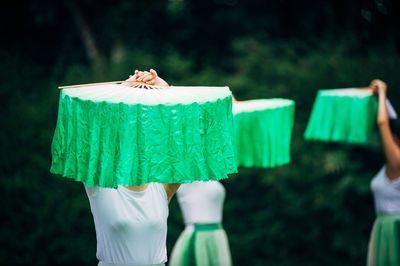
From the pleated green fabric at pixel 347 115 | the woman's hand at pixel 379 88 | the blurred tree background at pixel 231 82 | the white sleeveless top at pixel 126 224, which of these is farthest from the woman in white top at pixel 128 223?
the blurred tree background at pixel 231 82

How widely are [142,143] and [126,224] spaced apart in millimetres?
554

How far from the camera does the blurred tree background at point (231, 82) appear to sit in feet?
19.2

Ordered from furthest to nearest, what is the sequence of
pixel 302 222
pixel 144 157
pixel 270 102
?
pixel 302 222, pixel 270 102, pixel 144 157

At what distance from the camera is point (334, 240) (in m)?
6.18

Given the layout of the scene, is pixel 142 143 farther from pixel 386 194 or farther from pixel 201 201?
pixel 386 194

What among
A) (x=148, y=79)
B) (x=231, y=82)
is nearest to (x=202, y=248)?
(x=148, y=79)

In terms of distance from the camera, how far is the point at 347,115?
3.95 m

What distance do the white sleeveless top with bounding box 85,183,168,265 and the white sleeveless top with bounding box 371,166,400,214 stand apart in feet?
6.78

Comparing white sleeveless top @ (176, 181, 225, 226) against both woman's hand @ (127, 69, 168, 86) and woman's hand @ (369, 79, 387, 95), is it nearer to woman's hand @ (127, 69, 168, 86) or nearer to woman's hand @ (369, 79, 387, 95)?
woman's hand @ (369, 79, 387, 95)

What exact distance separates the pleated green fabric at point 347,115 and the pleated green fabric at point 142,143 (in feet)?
6.82

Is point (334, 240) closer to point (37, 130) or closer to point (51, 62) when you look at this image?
point (37, 130)

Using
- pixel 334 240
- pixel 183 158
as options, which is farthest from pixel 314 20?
pixel 183 158

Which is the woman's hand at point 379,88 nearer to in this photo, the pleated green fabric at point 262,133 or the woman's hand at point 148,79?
the pleated green fabric at point 262,133

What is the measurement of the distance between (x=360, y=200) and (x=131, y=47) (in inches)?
142
